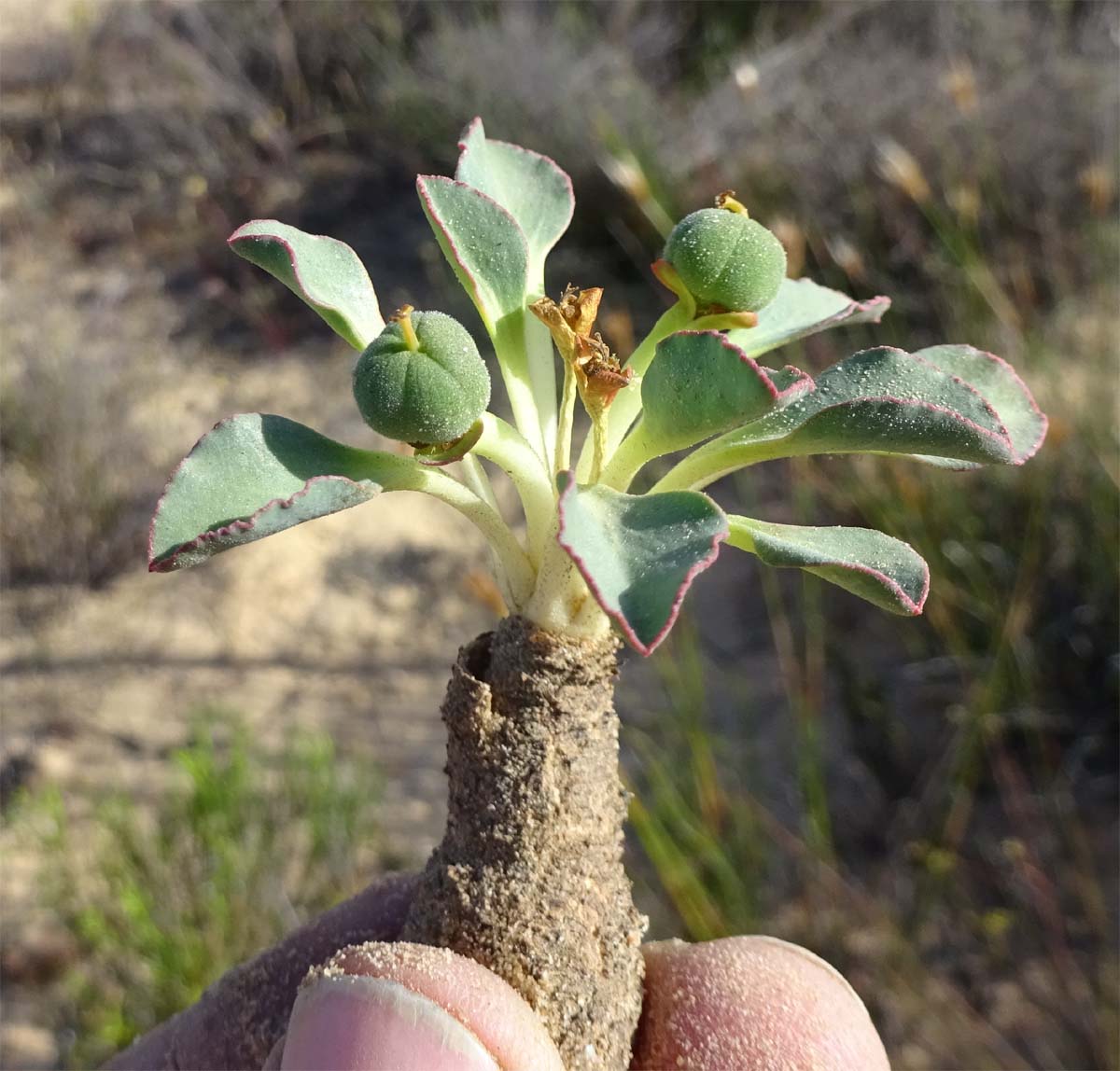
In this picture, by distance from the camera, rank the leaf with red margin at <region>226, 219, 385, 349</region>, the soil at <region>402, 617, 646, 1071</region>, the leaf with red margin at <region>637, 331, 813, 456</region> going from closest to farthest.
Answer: the leaf with red margin at <region>637, 331, 813, 456</region> → the leaf with red margin at <region>226, 219, 385, 349</region> → the soil at <region>402, 617, 646, 1071</region>

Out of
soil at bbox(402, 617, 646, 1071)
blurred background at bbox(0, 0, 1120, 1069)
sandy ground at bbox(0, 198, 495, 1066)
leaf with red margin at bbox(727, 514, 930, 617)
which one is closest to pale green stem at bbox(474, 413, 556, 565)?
soil at bbox(402, 617, 646, 1071)

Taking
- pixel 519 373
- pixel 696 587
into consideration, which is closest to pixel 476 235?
pixel 519 373

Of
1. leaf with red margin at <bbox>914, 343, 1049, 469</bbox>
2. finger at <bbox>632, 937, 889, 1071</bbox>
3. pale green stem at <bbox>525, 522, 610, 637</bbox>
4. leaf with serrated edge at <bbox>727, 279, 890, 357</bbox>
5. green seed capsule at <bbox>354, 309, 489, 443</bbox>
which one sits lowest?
finger at <bbox>632, 937, 889, 1071</bbox>

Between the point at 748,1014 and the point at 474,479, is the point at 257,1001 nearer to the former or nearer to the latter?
the point at 748,1014

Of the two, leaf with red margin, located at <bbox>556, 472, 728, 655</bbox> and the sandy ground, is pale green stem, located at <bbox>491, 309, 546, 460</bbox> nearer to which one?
leaf with red margin, located at <bbox>556, 472, 728, 655</bbox>

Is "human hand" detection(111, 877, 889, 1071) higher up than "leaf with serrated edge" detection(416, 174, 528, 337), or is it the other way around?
"leaf with serrated edge" detection(416, 174, 528, 337)

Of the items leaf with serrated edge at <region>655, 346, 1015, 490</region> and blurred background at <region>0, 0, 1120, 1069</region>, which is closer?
leaf with serrated edge at <region>655, 346, 1015, 490</region>

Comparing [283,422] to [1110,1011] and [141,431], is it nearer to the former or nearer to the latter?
[1110,1011]

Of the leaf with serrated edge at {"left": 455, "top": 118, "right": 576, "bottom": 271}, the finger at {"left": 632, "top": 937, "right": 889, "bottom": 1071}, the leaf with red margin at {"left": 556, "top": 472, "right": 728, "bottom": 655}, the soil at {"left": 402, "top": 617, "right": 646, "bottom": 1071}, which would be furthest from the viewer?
the finger at {"left": 632, "top": 937, "right": 889, "bottom": 1071}
